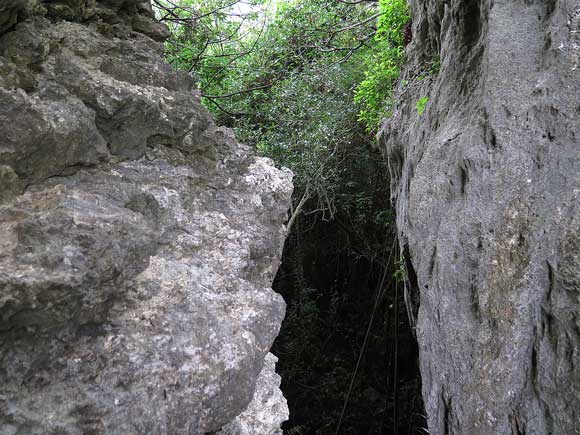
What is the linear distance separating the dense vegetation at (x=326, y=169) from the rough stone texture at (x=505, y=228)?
2.40 metres

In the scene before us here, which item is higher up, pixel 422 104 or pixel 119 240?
pixel 422 104

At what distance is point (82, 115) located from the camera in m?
1.83

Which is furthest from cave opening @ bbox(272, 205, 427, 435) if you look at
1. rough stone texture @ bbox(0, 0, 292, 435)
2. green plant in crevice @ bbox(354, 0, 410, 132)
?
rough stone texture @ bbox(0, 0, 292, 435)

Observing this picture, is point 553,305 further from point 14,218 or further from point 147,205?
point 14,218

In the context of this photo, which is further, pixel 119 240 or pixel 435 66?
pixel 435 66

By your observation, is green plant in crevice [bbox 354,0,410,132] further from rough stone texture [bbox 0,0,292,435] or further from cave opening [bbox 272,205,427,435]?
rough stone texture [bbox 0,0,292,435]

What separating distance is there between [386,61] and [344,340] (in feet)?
16.8

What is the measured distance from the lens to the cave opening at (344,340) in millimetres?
7336

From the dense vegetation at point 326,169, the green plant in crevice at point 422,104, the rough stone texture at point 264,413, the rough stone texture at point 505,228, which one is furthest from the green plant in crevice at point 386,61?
the rough stone texture at point 264,413

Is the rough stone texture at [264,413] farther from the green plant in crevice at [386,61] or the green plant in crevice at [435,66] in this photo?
the green plant in crevice at [386,61]

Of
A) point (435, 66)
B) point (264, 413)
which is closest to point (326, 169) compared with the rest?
point (435, 66)

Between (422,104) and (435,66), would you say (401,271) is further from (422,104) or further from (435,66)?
(435,66)

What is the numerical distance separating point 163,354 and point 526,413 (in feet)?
5.50

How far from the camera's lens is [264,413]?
2.12 meters
